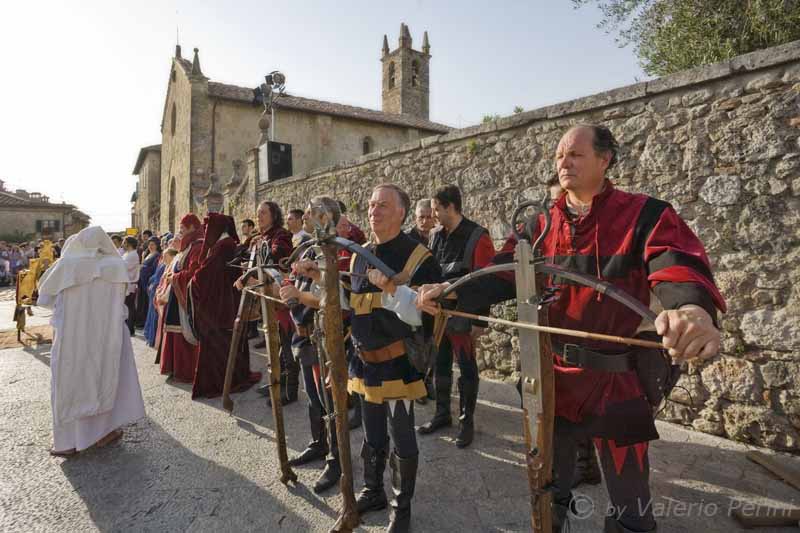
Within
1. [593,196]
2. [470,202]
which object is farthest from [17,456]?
[470,202]

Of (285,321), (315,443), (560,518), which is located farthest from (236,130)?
(560,518)

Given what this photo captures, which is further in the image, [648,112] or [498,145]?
[498,145]

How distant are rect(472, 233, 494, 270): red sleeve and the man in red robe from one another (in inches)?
135

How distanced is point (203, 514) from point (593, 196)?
9.23 feet

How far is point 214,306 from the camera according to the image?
5.24 meters

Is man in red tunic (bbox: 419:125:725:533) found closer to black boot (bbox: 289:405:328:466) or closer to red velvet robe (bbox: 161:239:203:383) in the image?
black boot (bbox: 289:405:328:466)

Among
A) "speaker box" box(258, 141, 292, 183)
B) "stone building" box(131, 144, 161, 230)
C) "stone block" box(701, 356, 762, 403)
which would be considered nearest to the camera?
"stone block" box(701, 356, 762, 403)

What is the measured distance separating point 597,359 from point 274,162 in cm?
1086

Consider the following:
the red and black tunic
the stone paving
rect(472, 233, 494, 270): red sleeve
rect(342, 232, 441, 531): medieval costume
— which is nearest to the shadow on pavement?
the stone paving

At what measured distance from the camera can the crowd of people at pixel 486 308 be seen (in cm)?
179

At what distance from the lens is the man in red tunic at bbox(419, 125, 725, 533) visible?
1.79 meters

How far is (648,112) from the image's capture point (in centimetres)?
418

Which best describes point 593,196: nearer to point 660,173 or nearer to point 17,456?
point 660,173

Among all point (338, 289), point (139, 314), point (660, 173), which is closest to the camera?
point (338, 289)
